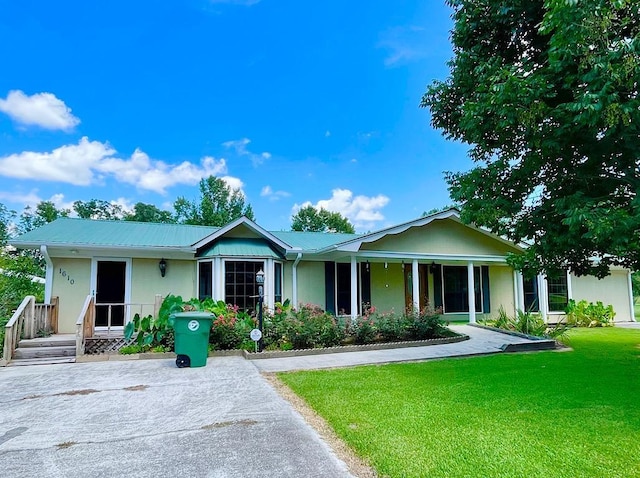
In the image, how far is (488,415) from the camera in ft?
15.2

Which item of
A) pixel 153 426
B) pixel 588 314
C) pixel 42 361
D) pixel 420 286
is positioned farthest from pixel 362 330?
pixel 588 314

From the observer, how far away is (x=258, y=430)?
14.2 feet

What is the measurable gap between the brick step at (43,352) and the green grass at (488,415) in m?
5.68

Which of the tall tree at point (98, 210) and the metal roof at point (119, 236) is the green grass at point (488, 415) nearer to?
the metal roof at point (119, 236)

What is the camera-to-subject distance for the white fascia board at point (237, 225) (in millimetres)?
11656

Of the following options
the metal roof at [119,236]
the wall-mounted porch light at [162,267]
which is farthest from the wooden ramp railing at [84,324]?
the wall-mounted porch light at [162,267]

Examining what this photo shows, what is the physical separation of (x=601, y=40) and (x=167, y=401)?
8211 millimetres

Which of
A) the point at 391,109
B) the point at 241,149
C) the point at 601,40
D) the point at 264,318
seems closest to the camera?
the point at 601,40

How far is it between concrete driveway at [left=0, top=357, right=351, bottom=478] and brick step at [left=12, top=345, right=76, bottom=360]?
4.98ft

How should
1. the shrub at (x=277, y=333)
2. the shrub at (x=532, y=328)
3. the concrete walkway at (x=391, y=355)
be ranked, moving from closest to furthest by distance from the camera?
the concrete walkway at (x=391, y=355) → the shrub at (x=277, y=333) → the shrub at (x=532, y=328)

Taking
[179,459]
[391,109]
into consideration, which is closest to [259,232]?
[179,459]

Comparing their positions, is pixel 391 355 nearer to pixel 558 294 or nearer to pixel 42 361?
pixel 42 361

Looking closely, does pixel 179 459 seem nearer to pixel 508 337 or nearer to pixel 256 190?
pixel 508 337

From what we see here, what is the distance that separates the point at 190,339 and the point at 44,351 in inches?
151
